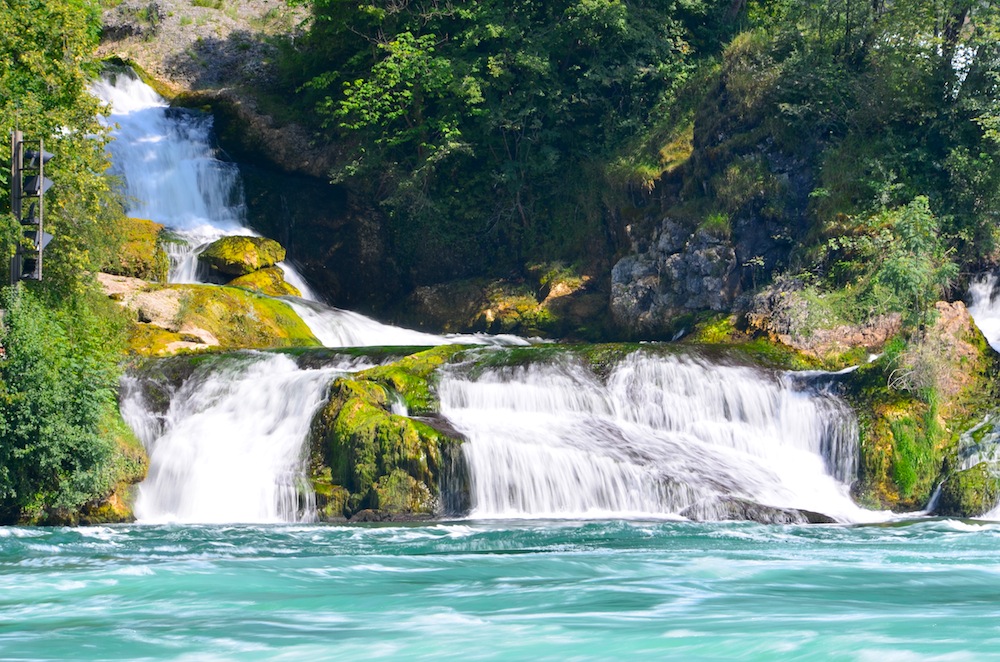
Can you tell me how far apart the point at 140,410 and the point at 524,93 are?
1598 centimetres

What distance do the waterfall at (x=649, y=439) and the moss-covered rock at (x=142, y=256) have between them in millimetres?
9950

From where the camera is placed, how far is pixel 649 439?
21188 mm

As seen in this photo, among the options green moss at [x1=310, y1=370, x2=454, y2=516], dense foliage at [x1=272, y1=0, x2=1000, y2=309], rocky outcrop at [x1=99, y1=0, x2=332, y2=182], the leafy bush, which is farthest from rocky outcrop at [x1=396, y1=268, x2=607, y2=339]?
the leafy bush

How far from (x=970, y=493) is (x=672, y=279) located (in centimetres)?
1067

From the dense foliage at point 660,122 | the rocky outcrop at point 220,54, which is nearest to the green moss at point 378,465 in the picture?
the dense foliage at point 660,122

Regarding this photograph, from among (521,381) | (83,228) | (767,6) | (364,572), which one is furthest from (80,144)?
(767,6)

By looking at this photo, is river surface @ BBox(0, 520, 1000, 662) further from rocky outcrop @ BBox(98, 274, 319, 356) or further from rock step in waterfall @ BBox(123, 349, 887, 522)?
rocky outcrop @ BBox(98, 274, 319, 356)

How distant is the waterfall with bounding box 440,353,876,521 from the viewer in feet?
63.9

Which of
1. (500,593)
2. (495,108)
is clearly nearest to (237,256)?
(495,108)

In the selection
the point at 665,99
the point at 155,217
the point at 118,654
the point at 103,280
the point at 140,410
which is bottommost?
the point at 118,654

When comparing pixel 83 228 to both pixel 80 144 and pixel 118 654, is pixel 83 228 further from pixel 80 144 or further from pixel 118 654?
pixel 118 654

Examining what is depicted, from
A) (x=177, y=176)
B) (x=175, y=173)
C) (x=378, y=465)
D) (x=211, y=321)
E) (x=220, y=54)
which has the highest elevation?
(x=220, y=54)

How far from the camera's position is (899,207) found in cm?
2662

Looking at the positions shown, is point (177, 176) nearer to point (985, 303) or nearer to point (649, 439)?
point (649, 439)
